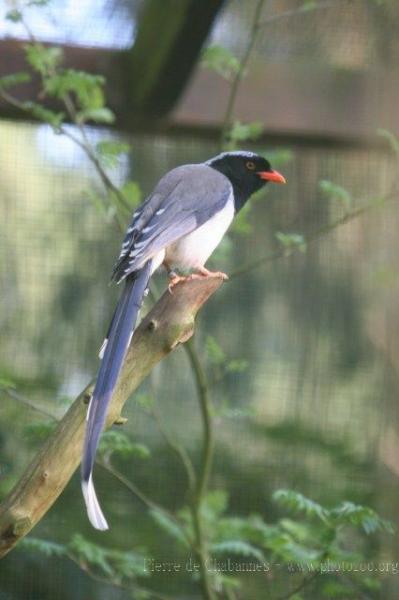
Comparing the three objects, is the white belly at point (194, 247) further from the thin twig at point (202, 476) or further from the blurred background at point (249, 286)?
the blurred background at point (249, 286)

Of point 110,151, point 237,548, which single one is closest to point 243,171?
point 110,151

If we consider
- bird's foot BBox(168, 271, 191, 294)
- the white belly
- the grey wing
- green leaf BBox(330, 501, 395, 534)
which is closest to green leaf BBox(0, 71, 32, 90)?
the grey wing

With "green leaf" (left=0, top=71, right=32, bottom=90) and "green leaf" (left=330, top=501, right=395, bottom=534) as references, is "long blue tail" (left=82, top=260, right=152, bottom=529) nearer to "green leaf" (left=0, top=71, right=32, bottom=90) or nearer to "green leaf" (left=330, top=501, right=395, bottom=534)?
"green leaf" (left=330, top=501, right=395, bottom=534)

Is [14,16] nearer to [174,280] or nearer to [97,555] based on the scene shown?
[174,280]

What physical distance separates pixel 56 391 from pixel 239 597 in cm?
74

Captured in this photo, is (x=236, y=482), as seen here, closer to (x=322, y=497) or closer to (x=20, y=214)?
(x=322, y=497)

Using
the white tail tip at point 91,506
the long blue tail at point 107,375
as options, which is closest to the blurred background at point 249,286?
the long blue tail at point 107,375

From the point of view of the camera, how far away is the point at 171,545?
3.16 meters

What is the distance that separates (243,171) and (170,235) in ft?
1.54

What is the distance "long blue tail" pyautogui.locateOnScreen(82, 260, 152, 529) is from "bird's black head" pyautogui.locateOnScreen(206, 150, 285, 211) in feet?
2.04

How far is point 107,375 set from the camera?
5.72 feet

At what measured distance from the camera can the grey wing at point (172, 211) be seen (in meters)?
2.07

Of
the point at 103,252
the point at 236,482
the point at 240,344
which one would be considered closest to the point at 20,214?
the point at 103,252

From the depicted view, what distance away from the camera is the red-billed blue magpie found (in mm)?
1729
